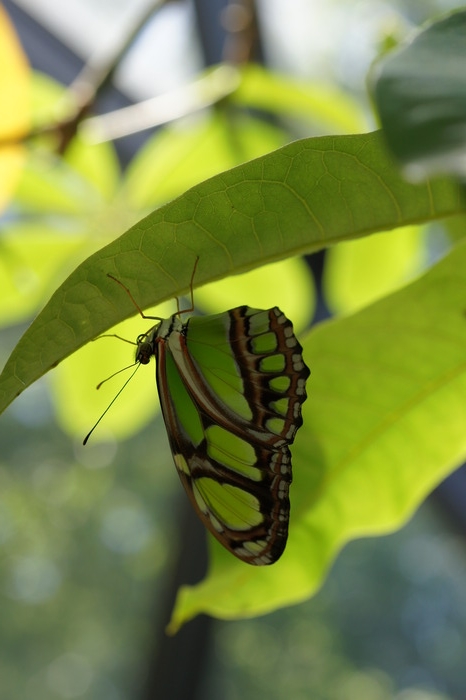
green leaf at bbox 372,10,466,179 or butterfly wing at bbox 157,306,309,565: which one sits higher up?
green leaf at bbox 372,10,466,179

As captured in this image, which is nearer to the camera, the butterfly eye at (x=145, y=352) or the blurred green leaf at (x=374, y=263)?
the butterfly eye at (x=145, y=352)

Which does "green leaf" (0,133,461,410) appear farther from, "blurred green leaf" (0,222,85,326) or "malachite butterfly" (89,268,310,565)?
"blurred green leaf" (0,222,85,326)

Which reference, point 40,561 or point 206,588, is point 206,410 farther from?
point 40,561

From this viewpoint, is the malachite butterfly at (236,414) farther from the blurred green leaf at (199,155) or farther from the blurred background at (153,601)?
the blurred background at (153,601)

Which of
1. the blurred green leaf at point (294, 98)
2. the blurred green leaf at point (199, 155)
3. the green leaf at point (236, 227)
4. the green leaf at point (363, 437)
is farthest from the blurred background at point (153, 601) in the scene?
the green leaf at point (236, 227)

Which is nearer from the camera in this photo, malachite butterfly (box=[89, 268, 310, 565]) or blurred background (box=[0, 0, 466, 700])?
malachite butterfly (box=[89, 268, 310, 565])

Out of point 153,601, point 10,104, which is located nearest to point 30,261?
point 10,104

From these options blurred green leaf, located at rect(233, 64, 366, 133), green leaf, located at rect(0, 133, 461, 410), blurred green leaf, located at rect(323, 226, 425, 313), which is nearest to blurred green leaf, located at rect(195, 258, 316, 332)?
blurred green leaf, located at rect(323, 226, 425, 313)
